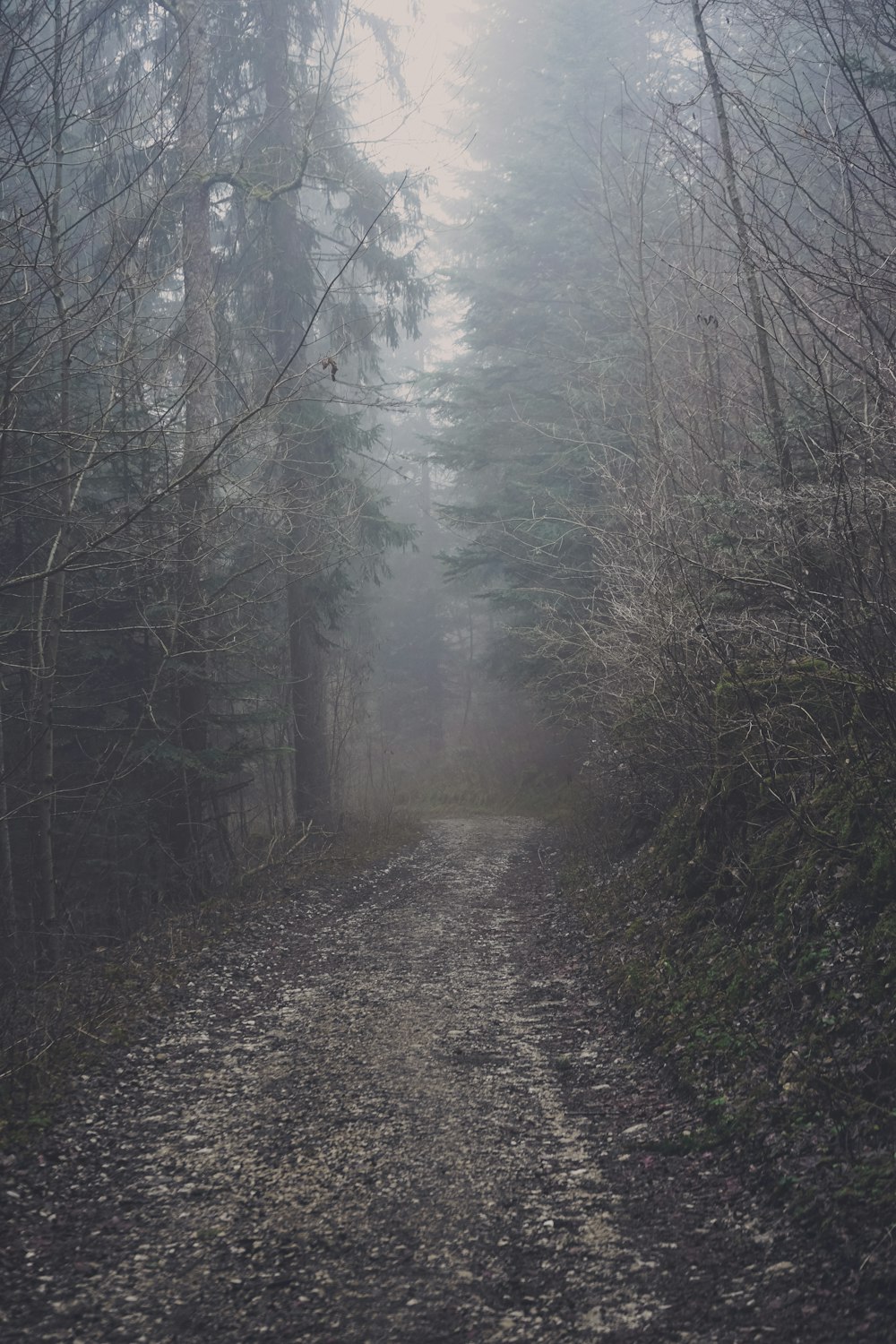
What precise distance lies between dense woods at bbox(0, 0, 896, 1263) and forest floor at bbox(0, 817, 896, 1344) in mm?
513

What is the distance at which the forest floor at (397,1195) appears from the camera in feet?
9.57

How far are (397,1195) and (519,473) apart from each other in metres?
18.8

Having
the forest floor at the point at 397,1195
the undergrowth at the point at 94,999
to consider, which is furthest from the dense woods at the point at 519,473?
the undergrowth at the point at 94,999

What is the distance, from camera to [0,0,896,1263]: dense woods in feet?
16.6

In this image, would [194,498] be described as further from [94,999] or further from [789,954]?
[789,954]

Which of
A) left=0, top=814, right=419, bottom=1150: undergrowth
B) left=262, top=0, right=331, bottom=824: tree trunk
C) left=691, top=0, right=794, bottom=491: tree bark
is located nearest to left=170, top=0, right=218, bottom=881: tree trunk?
left=0, top=814, right=419, bottom=1150: undergrowth

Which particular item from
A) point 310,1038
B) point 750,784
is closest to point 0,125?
point 310,1038

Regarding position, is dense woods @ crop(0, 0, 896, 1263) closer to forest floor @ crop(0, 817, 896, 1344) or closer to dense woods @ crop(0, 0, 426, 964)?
dense woods @ crop(0, 0, 426, 964)

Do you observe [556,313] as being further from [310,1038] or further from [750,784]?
[310,1038]

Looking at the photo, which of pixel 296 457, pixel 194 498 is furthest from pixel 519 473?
pixel 194 498

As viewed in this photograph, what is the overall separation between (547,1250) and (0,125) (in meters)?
7.91

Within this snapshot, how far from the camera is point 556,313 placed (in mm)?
22922

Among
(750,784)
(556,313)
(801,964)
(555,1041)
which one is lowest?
(555,1041)

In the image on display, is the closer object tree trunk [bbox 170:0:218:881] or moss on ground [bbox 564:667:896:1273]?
moss on ground [bbox 564:667:896:1273]
